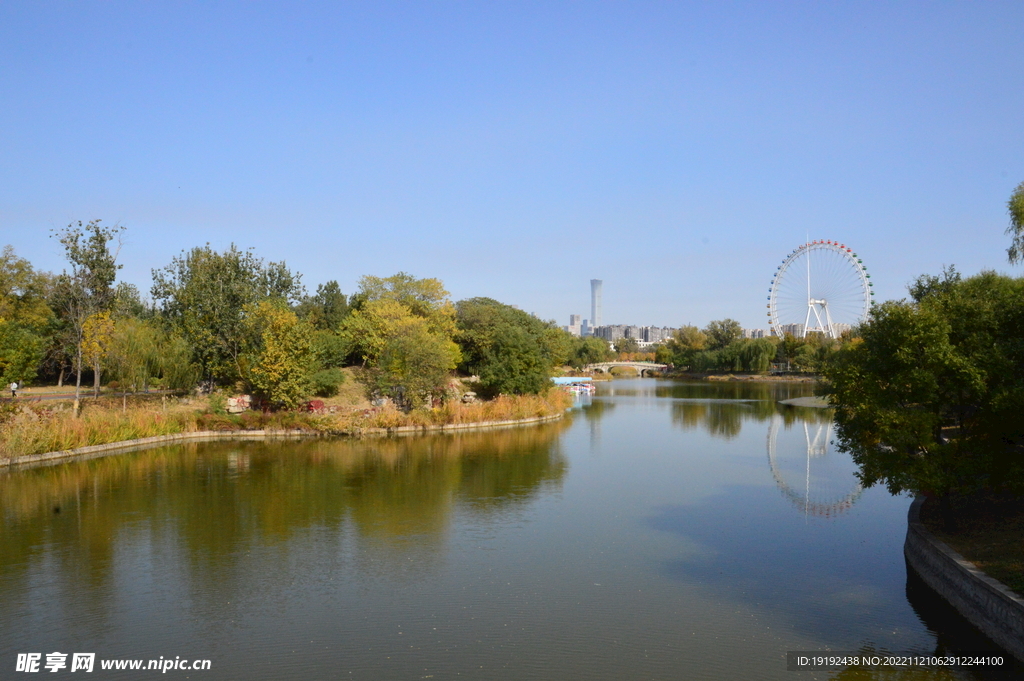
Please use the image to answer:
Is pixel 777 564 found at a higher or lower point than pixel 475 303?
lower

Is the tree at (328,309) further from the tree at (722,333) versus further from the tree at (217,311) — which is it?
the tree at (722,333)

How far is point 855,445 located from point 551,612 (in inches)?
291

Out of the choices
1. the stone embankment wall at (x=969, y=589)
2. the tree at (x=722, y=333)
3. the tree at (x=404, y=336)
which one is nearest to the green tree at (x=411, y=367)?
the tree at (x=404, y=336)

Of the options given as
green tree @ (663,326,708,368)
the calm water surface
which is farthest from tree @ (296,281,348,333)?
green tree @ (663,326,708,368)

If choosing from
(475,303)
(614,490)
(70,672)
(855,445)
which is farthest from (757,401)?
(70,672)

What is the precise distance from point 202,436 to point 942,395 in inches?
1144

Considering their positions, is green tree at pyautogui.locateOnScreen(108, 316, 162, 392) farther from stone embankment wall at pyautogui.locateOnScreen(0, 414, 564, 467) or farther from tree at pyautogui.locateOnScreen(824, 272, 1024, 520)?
tree at pyautogui.locateOnScreen(824, 272, 1024, 520)

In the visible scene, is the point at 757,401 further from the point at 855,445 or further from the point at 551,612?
the point at 551,612

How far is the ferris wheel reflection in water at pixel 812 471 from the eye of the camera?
2131 cm

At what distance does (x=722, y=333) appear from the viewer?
10981 centimetres

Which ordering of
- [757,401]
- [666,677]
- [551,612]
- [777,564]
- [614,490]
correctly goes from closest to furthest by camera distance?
1. [666,677]
2. [551,612]
3. [777,564]
4. [614,490]
5. [757,401]

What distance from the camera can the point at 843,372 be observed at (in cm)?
1526

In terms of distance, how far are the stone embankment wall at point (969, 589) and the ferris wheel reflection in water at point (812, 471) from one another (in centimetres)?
550

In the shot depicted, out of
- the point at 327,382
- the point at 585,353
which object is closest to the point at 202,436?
the point at 327,382
